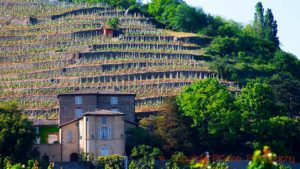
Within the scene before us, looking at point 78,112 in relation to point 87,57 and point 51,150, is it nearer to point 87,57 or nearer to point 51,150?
point 51,150

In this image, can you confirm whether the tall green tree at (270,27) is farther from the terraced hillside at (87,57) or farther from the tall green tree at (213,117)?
the tall green tree at (213,117)

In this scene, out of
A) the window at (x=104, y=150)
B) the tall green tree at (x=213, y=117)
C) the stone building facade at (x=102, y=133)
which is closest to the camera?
the window at (x=104, y=150)

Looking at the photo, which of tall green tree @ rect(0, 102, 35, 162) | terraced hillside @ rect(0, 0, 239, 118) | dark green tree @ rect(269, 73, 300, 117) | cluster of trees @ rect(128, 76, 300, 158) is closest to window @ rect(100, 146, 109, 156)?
cluster of trees @ rect(128, 76, 300, 158)

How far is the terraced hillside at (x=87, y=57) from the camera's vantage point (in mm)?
74250

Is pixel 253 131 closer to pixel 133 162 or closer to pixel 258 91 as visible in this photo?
pixel 258 91

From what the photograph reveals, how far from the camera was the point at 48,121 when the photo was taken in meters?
65.1

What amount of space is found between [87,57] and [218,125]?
2545 centimetres

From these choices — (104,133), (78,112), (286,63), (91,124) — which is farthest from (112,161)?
(286,63)

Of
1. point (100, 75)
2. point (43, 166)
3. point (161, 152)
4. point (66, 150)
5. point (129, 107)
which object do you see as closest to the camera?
point (43, 166)

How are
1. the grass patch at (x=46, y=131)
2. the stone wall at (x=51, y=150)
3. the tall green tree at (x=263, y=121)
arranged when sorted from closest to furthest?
the stone wall at (x=51, y=150) < the tall green tree at (x=263, y=121) < the grass patch at (x=46, y=131)

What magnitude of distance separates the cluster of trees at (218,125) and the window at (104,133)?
1.46 meters

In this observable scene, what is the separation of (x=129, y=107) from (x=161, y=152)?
8.66 meters

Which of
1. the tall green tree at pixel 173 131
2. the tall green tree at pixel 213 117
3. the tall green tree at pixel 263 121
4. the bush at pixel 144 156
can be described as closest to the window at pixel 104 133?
the bush at pixel 144 156

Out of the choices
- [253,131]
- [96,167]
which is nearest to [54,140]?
[96,167]
